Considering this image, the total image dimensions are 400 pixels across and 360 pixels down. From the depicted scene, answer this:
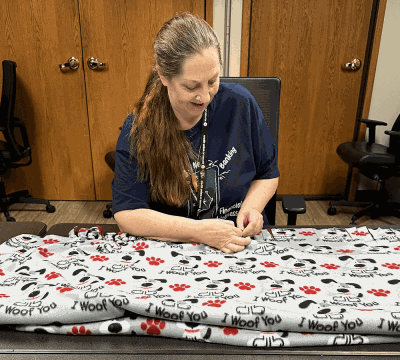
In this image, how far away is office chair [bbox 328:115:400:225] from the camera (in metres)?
2.43

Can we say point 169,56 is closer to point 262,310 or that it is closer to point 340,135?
point 262,310

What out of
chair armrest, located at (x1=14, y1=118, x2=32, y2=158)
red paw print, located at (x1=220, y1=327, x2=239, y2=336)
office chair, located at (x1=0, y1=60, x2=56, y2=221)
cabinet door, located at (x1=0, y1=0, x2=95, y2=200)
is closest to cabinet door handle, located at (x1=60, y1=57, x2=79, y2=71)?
cabinet door, located at (x1=0, y1=0, x2=95, y2=200)

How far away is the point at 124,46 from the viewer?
2672 millimetres

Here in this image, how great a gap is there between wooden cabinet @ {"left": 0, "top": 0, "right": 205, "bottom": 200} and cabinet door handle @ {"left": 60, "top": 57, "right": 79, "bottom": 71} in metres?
0.03

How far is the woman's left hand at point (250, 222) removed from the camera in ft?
3.40

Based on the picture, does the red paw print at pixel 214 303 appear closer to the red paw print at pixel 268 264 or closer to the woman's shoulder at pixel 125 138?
the red paw print at pixel 268 264

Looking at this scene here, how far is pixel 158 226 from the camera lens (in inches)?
39.4

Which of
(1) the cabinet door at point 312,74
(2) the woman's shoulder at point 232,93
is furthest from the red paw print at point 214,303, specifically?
(1) the cabinet door at point 312,74

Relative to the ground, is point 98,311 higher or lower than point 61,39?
lower

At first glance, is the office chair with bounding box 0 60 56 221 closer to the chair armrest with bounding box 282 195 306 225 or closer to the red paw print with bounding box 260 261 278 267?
the chair armrest with bounding box 282 195 306 225

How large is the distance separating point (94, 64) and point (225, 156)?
1.95 metres

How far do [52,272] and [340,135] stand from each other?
2.72 meters

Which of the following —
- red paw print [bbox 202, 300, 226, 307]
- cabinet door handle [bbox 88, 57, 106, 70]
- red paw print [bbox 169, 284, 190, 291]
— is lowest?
red paw print [bbox 169, 284, 190, 291]

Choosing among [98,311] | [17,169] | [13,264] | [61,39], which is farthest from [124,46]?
[98,311]
